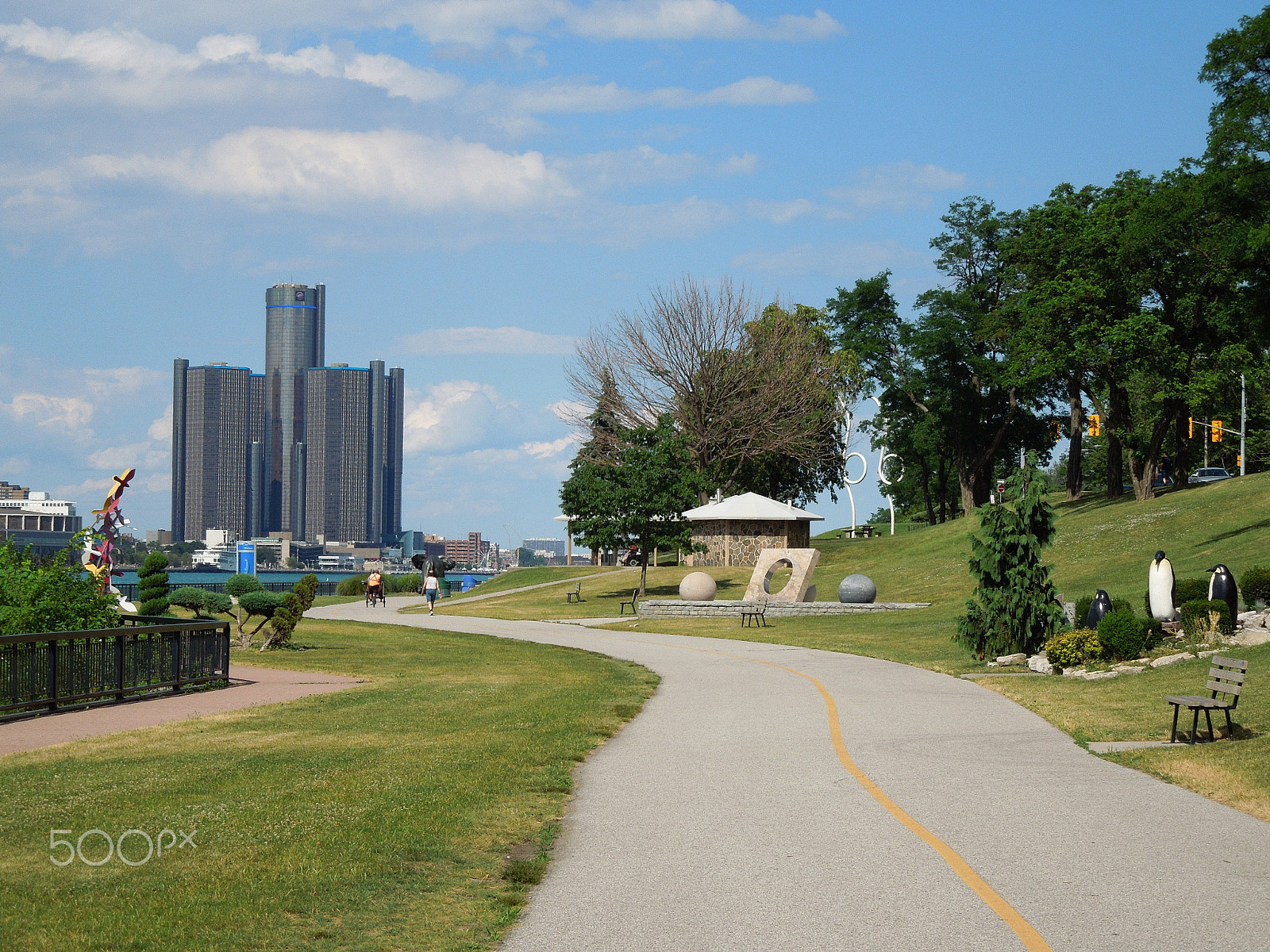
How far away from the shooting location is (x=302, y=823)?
8523 mm

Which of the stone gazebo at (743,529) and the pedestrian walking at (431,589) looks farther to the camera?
the stone gazebo at (743,529)

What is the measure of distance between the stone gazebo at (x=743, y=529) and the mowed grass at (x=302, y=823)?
152 feet

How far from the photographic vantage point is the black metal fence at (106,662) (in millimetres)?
15602

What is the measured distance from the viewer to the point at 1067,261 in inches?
2243

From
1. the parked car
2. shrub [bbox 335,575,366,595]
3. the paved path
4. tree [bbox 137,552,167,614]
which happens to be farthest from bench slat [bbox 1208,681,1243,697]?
the parked car

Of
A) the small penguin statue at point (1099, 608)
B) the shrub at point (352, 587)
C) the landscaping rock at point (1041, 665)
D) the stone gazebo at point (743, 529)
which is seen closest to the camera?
the landscaping rock at point (1041, 665)

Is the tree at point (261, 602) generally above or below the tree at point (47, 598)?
below

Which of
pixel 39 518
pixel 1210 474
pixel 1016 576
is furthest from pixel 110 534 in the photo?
pixel 39 518

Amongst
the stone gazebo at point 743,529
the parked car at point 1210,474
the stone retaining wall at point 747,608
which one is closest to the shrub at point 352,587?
the stone gazebo at point 743,529

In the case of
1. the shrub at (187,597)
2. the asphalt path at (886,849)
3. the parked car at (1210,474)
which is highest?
the parked car at (1210,474)

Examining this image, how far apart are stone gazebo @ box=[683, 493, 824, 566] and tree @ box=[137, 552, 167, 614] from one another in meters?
36.0

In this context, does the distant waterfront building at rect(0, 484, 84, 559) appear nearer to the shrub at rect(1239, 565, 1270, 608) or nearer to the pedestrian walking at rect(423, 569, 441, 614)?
the pedestrian walking at rect(423, 569, 441, 614)

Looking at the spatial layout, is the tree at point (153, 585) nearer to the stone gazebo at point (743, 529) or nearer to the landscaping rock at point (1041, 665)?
the landscaping rock at point (1041, 665)

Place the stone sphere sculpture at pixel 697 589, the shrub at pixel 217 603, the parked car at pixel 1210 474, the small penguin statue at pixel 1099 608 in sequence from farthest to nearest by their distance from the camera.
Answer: the parked car at pixel 1210 474 → the stone sphere sculpture at pixel 697 589 → the shrub at pixel 217 603 → the small penguin statue at pixel 1099 608
